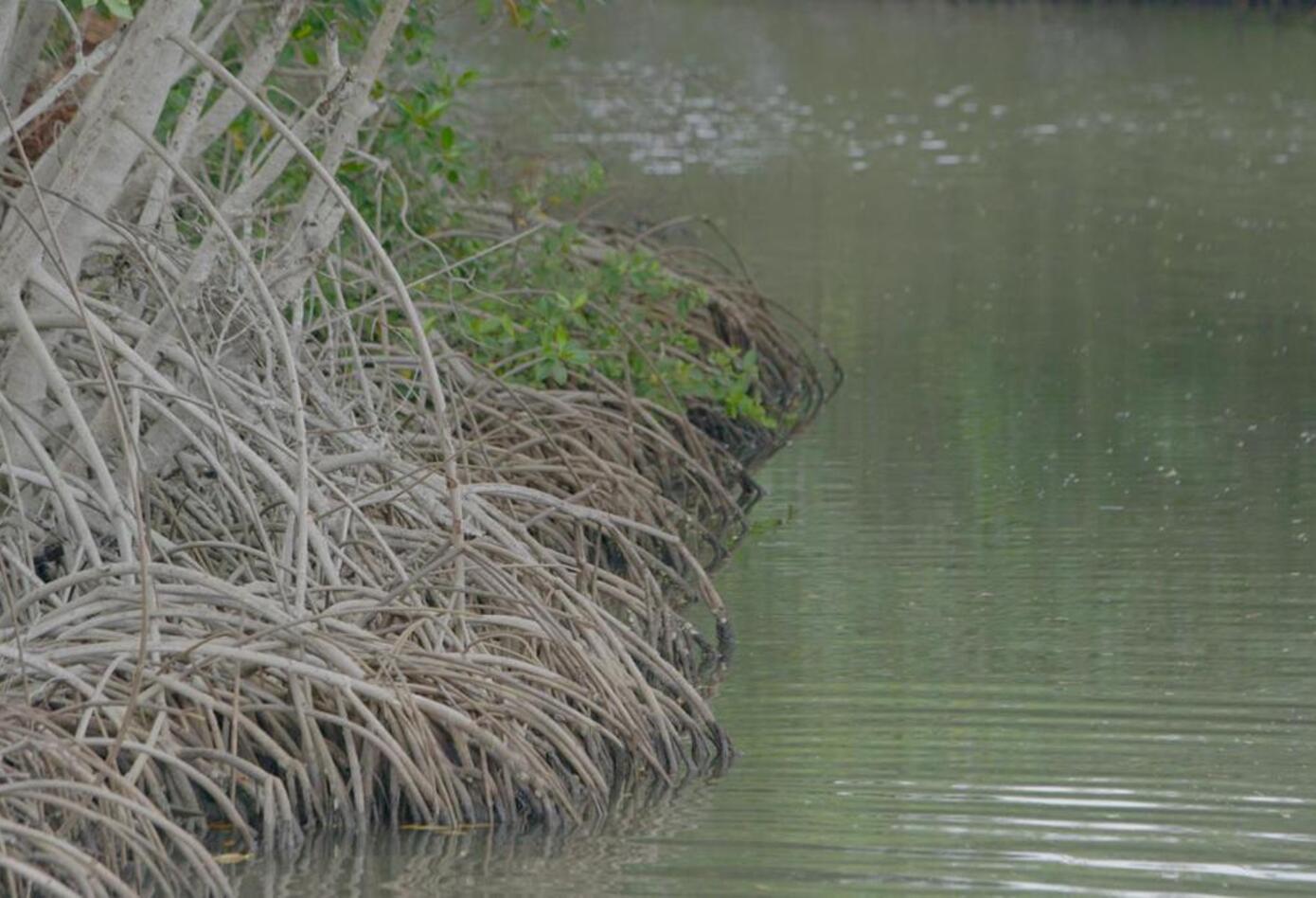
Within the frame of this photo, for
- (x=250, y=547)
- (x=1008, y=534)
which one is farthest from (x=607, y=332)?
(x=250, y=547)

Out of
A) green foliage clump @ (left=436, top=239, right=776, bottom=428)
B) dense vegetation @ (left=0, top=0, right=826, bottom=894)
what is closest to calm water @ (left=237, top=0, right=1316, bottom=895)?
dense vegetation @ (left=0, top=0, right=826, bottom=894)

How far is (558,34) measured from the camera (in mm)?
10453

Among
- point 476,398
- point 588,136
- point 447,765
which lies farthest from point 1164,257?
point 447,765

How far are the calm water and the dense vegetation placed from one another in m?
0.26

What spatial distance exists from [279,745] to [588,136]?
16.6 m

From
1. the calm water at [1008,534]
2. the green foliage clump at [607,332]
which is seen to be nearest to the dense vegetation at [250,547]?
the calm water at [1008,534]

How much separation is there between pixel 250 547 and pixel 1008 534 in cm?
365

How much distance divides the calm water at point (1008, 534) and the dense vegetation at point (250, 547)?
26 centimetres

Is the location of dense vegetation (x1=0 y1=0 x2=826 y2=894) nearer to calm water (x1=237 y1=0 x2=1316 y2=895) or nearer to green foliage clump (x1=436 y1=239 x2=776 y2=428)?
calm water (x1=237 y1=0 x2=1316 y2=895)

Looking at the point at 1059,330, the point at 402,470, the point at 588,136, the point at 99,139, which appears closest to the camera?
the point at 99,139

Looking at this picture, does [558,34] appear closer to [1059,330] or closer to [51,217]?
[51,217]

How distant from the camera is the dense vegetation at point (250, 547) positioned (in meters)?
6.40

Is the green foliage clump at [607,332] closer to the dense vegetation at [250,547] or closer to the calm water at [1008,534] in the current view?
the calm water at [1008,534]

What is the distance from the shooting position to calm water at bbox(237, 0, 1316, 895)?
258 inches
